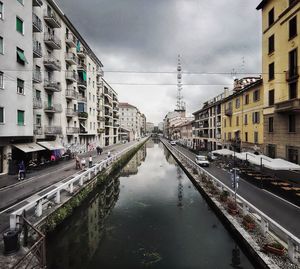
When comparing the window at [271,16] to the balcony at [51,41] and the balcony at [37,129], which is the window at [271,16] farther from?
the balcony at [37,129]

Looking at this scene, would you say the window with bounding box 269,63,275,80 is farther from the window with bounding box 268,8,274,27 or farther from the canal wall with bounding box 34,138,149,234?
the canal wall with bounding box 34,138,149,234

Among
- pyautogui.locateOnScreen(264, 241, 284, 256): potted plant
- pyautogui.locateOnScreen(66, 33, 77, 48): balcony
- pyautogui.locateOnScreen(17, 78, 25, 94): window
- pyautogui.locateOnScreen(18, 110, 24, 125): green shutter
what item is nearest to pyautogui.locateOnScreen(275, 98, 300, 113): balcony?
pyautogui.locateOnScreen(264, 241, 284, 256): potted plant

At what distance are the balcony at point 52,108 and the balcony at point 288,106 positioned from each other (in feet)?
90.2

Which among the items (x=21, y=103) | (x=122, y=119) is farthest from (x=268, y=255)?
(x=122, y=119)

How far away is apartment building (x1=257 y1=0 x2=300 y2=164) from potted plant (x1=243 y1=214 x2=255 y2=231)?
12.2 m

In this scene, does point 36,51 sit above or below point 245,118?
above

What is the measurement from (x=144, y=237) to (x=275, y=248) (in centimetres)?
618

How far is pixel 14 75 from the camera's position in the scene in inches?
770

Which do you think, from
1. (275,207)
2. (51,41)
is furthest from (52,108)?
(275,207)

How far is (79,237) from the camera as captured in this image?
36.8 feet

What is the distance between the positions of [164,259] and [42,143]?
2153 cm

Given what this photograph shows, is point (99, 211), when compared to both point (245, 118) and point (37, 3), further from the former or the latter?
point (245, 118)

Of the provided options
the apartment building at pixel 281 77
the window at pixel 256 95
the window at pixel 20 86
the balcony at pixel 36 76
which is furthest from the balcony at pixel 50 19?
the window at pixel 256 95

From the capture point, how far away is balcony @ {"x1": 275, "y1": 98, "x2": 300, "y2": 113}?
18344 mm
